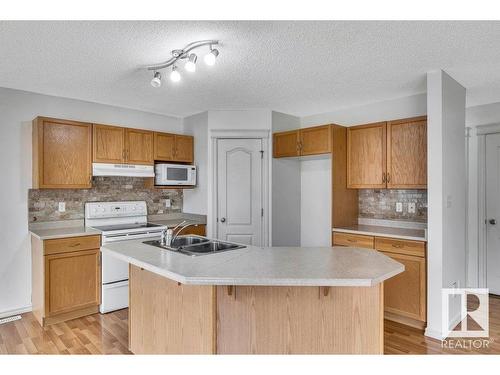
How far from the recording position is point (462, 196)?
10.8ft

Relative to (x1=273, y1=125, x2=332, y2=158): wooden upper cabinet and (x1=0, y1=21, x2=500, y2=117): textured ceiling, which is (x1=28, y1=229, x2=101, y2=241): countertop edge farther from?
(x1=273, y1=125, x2=332, y2=158): wooden upper cabinet

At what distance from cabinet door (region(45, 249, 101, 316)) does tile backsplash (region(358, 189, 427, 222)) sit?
121 inches

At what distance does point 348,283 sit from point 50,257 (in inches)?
111

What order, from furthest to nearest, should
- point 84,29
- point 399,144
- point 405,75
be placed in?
point 399,144, point 405,75, point 84,29

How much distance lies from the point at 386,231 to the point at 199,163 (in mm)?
2476

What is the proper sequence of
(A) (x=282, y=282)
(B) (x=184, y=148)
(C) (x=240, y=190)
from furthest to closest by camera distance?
(B) (x=184, y=148), (C) (x=240, y=190), (A) (x=282, y=282)

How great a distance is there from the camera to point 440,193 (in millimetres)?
2865

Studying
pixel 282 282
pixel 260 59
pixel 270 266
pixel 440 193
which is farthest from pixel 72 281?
pixel 440 193

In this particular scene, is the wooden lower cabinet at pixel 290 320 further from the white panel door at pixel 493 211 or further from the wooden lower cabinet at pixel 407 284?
the white panel door at pixel 493 211

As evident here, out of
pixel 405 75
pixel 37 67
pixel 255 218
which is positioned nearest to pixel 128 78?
pixel 37 67

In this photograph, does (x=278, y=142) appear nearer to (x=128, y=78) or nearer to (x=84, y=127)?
(x=128, y=78)

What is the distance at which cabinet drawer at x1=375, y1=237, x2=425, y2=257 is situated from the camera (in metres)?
3.08

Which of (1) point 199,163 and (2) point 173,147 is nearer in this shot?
(2) point 173,147

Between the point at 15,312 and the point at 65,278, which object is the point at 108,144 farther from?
the point at 15,312
